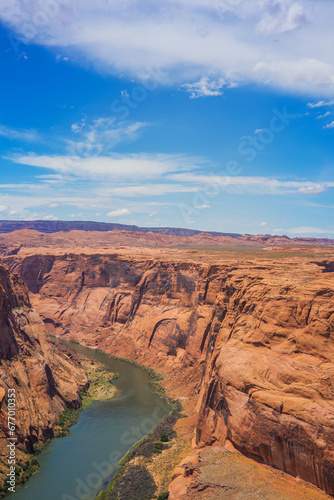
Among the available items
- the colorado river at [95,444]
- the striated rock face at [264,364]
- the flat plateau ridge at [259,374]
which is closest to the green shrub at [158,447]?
the flat plateau ridge at [259,374]

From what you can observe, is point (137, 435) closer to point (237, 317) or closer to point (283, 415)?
point (237, 317)

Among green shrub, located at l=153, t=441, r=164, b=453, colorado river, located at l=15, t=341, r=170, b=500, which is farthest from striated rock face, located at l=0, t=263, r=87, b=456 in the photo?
green shrub, located at l=153, t=441, r=164, b=453

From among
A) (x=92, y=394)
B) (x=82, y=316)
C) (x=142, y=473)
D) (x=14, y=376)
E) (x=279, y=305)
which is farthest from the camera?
(x=82, y=316)

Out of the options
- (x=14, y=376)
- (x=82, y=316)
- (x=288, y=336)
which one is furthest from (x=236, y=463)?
(x=82, y=316)

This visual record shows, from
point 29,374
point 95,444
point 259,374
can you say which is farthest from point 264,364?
point 29,374

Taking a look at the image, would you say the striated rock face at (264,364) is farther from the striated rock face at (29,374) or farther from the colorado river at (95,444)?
the colorado river at (95,444)

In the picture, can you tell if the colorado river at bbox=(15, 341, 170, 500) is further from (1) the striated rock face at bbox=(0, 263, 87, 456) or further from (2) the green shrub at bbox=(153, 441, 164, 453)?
(2) the green shrub at bbox=(153, 441, 164, 453)
